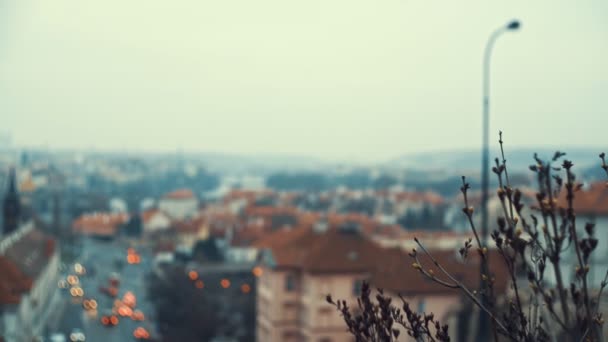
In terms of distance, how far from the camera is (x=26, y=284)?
3162 centimetres

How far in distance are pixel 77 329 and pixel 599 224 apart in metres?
19.0

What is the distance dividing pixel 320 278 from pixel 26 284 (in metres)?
10.6

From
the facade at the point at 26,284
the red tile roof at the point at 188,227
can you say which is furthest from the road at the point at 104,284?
the red tile roof at the point at 188,227

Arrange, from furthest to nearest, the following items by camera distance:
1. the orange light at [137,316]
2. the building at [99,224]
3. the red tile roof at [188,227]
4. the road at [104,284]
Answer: the building at [99,224] → the red tile roof at [188,227] → the orange light at [137,316] → the road at [104,284]

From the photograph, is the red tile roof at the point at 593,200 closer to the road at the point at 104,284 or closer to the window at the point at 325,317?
the window at the point at 325,317

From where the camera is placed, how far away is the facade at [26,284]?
27.5m

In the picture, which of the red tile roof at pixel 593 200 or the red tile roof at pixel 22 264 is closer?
the red tile roof at pixel 593 200

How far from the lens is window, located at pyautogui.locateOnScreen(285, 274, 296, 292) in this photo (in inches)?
1020

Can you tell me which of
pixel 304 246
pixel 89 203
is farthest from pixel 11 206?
pixel 89 203

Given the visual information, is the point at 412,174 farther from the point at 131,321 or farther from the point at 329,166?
the point at 131,321

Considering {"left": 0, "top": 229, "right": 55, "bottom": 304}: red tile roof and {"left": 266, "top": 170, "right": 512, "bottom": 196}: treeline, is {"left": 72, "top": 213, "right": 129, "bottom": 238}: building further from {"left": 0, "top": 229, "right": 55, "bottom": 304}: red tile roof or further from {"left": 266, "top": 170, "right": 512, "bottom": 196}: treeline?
{"left": 266, "top": 170, "right": 512, "bottom": 196}: treeline

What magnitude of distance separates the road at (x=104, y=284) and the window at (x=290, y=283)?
565cm

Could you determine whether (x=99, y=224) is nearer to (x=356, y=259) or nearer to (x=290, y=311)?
(x=290, y=311)

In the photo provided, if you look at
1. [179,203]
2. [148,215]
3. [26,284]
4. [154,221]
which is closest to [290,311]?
[26,284]
